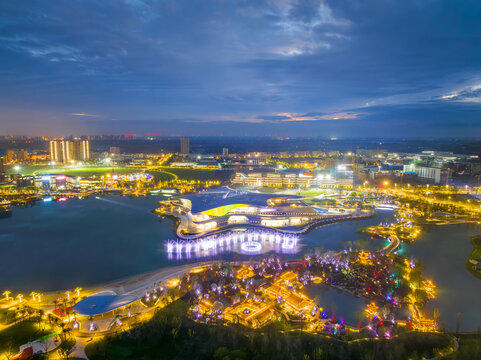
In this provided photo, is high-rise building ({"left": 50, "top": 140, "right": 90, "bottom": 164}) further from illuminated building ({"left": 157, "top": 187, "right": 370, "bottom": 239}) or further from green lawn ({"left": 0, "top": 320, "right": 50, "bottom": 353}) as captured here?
green lawn ({"left": 0, "top": 320, "right": 50, "bottom": 353})

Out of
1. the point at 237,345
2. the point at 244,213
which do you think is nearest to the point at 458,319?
the point at 237,345

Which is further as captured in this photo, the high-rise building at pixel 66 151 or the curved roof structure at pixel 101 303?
the high-rise building at pixel 66 151

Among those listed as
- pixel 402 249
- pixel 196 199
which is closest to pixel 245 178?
pixel 196 199

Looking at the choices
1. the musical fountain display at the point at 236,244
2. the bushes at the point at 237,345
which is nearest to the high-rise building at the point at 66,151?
the musical fountain display at the point at 236,244

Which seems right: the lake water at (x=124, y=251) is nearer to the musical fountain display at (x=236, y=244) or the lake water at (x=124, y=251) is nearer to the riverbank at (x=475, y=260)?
the riverbank at (x=475, y=260)

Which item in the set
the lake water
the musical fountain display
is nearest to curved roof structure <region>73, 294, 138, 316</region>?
the lake water

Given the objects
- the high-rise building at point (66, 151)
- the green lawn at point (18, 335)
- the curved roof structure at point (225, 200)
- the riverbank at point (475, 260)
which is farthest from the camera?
the high-rise building at point (66, 151)
